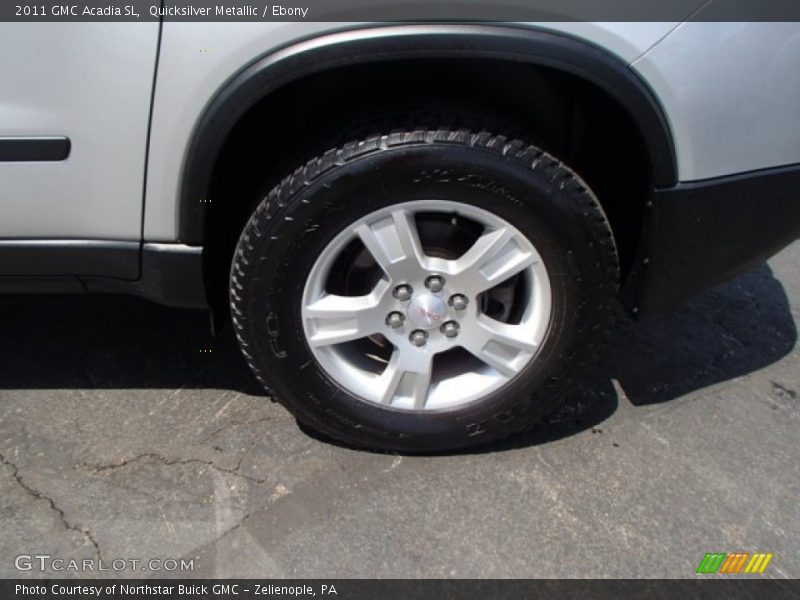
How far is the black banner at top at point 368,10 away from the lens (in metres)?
1.78

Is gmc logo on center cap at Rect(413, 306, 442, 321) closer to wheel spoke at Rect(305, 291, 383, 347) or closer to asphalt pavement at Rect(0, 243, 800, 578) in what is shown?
wheel spoke at Rect(305, 291, 383, 347)

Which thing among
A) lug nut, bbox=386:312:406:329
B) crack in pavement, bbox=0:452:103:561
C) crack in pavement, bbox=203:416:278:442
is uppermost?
lug nut, bbox=386:312:406:329

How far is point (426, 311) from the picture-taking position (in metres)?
2.15

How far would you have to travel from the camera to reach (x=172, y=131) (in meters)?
1.92

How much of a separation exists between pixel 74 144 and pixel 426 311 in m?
1.00

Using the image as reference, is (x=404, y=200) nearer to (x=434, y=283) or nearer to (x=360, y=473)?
(x=434, y=283)

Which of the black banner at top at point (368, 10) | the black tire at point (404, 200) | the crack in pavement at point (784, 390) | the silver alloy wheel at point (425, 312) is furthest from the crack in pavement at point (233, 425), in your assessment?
the crack in pavement at point (784, 390)

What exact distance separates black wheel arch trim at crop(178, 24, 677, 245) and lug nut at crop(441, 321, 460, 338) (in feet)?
2.39

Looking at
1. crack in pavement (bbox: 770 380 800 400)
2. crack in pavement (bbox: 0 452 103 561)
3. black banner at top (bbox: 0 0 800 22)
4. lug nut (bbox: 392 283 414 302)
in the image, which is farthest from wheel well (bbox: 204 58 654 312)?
crack in pavement (bbox: 770 380 800 400)

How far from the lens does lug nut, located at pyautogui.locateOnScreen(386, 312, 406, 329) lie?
217 centimetres

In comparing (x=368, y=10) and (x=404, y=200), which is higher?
(x=368, y=10)

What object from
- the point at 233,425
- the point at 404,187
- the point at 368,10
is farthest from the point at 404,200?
the point at 233,425
